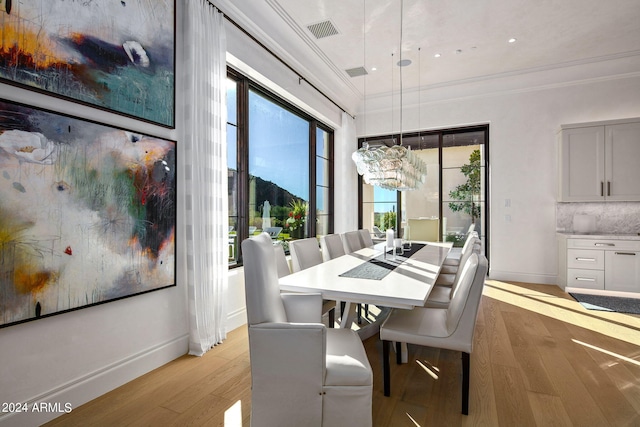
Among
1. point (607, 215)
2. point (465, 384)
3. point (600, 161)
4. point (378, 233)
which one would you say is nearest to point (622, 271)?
point (607, 215)

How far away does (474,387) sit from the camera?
2.12 metres

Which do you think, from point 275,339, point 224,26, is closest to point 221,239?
point 275,339

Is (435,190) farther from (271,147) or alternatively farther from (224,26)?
(224,26)

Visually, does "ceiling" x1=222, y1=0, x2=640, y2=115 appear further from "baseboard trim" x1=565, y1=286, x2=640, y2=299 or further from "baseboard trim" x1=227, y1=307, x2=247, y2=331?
"baseboard trim" x1=565, y1=286, x2=640, y2=299

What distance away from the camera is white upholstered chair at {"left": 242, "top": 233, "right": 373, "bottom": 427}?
4.91 ft

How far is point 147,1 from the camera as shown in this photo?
2328 millimetres

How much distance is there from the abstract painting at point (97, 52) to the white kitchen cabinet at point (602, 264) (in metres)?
5.43

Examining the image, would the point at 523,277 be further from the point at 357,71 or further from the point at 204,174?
the point at 204,174

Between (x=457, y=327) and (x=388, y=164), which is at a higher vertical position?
(x=388, y=164)

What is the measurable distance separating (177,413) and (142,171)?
1.62m

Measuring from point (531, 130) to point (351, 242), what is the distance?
3765 millimetres

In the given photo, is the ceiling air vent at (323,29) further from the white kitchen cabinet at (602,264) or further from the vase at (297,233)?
the white kitchen cabinet at (602,264)

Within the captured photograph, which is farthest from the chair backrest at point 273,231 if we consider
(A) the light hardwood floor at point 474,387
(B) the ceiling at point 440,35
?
(B) the ceiling at point 440,35

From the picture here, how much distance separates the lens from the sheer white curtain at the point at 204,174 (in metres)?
2.63
